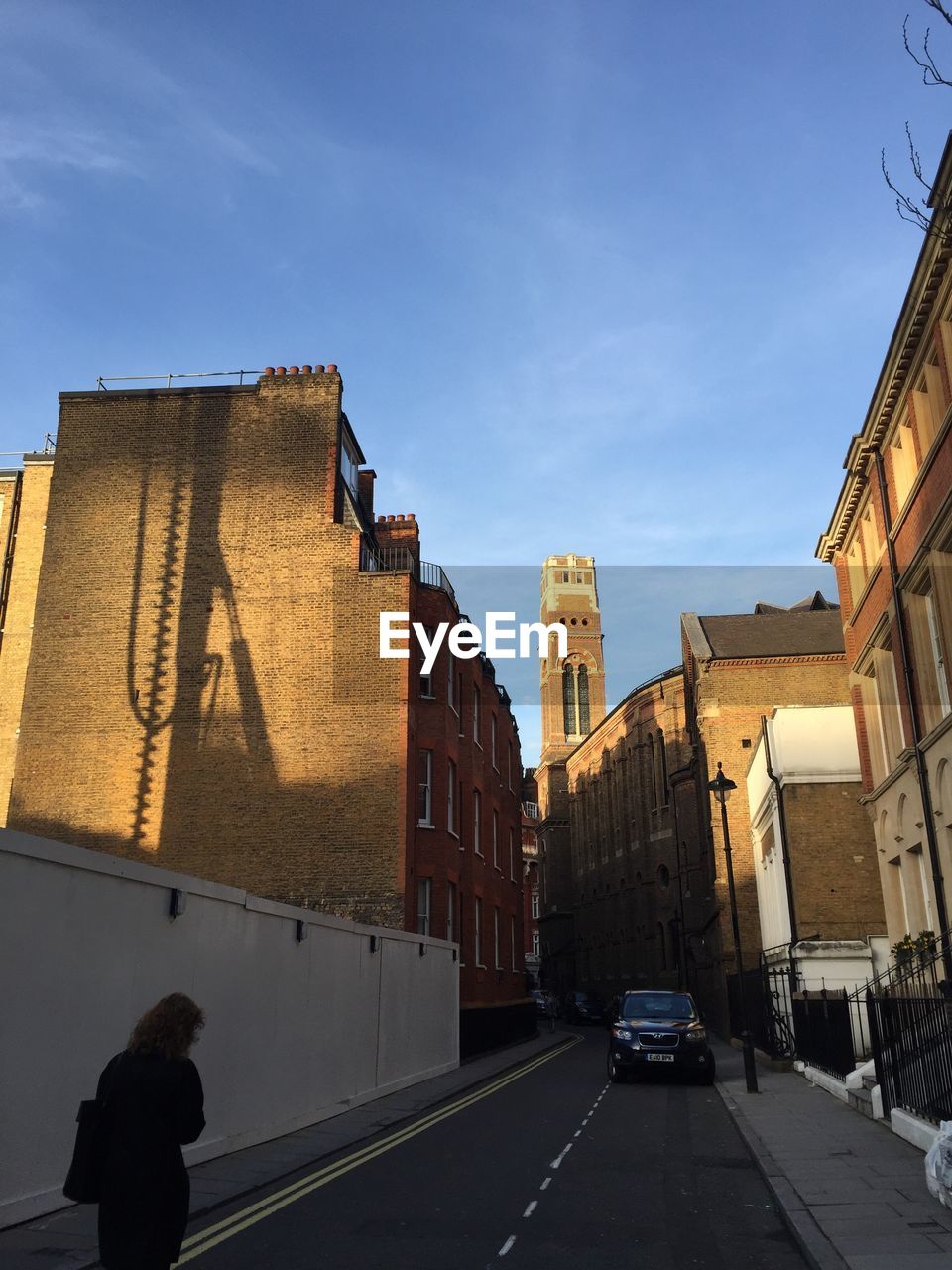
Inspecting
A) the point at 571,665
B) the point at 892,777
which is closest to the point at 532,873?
the point at 571,665

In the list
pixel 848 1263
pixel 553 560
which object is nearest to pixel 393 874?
pixel 848 1263

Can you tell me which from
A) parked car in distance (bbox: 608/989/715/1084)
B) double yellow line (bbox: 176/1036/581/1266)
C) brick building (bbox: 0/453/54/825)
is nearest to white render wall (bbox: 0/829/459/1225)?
double yellow line (bbox: 176/1036/581/1266)

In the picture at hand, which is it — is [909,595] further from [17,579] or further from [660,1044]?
[17,579]

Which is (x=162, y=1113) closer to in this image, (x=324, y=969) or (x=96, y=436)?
(x=324, y=969)

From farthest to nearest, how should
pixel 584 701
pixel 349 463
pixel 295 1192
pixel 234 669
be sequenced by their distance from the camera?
1. pixel 584 701
2. pixel 349 463
3. pixel 234 669
4. pixel 295 1192

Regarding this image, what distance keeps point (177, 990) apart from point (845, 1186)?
22.4 ft

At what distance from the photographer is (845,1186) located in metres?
9.52

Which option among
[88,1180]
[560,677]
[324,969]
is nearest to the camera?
[88,1180]

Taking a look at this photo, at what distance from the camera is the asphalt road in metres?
7.34

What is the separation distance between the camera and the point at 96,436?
91.5ft

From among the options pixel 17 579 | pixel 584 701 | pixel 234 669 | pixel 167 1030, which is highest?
pixel 584 701

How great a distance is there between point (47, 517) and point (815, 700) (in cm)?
2858

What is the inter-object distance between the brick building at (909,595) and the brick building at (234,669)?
1062cm

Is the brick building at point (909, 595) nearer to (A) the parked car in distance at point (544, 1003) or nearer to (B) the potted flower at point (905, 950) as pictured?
(B) the potted flower at point (905, 950)
